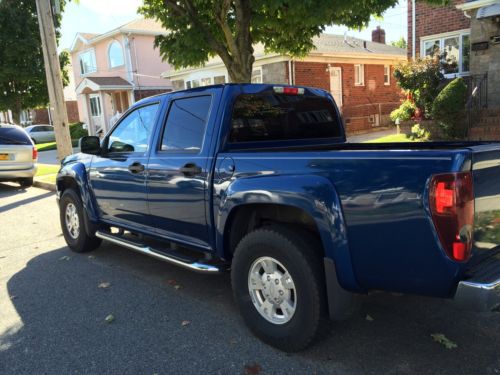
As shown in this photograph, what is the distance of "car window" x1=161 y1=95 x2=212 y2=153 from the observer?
3928 mm

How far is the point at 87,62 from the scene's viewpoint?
1267 inches

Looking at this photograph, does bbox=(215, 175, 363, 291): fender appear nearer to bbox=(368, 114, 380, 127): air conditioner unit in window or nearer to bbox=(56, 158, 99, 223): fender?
bbox=(56, 158, 99, 223): fender

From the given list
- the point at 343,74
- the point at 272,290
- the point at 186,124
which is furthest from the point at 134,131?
the point at 343,74

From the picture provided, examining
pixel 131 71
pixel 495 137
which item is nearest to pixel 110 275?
pixel 495 137

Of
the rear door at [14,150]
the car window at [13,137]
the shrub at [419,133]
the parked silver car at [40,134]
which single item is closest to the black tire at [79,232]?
the rear door at [14,150]

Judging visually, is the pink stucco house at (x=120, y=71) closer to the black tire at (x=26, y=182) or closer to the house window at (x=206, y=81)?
the house window at (x=206, y=81)

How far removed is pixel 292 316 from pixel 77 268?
3.19 metres

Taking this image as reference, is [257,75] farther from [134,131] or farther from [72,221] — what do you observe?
[134,131]

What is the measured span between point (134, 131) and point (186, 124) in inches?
37.1

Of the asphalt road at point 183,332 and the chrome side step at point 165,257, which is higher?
the chrome side step at point 165,257

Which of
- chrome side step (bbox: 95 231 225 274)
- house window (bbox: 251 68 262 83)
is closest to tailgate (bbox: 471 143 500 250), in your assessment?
chrome side step (bbox: 95 231 225 274)

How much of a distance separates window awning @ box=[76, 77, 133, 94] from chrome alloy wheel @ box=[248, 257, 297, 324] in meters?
25.0

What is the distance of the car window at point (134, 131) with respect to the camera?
455 centimetres

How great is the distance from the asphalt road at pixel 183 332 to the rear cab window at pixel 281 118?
1587mm
